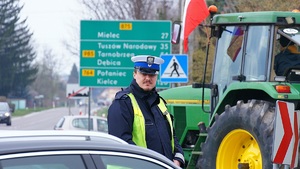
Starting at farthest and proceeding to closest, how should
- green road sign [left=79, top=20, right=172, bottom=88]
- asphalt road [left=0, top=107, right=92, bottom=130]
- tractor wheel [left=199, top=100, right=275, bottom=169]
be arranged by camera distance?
asphalt road [left=0, top=107, right=92, bottom=130]
green road sign [left=79, top=20, right=172, bottom=88]
tractor wheel [left=199, top=100, right=275, bottom=169]

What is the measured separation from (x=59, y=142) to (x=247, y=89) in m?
5.31

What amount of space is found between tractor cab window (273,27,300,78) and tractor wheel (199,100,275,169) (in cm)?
57

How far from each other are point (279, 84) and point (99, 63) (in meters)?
10.5

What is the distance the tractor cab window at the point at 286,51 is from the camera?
9.07 m

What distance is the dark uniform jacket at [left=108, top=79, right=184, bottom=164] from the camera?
21.0 ft

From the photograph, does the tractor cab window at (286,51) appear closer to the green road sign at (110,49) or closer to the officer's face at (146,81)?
the officer's face at (146,81)

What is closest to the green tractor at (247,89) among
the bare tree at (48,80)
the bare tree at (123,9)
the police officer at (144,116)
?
the police officer at (144,116)

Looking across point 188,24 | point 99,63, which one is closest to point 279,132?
point 188,24

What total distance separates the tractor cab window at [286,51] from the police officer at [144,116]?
2742 millimetres

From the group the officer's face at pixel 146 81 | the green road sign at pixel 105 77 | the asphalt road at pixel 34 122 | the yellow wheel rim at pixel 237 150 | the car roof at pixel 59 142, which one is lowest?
the asphalt road at pixel 34 122

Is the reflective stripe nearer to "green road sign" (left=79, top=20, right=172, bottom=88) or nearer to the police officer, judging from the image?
the police officer

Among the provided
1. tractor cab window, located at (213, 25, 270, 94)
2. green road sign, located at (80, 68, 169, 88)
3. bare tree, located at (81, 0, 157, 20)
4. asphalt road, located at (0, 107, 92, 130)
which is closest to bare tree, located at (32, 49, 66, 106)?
asphalt road, located at (0, 107, 92, 130)

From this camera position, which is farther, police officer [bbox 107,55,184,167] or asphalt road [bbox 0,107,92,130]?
asphalt road [bbox 0,107,92,130]

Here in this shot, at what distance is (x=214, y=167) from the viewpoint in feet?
31.3
